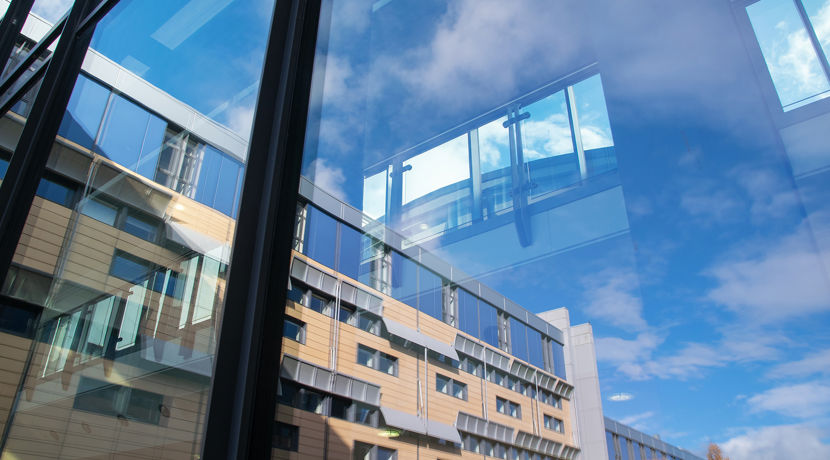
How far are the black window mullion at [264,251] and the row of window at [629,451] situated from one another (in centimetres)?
76

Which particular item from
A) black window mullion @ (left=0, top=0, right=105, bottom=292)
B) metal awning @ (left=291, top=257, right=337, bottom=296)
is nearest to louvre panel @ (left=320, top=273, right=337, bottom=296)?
metal awning @ (left=291, top=257, right=337, bottom=296)

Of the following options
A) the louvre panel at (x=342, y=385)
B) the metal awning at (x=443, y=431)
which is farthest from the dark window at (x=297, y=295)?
the metal awning at (x=443, y=431)

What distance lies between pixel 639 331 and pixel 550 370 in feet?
0.60

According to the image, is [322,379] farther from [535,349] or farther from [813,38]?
[813,38]

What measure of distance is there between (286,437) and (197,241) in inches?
26.9

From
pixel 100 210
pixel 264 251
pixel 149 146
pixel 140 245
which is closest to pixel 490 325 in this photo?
pixel 264 251

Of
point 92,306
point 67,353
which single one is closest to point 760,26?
point 92,306

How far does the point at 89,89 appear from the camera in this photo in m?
2.85

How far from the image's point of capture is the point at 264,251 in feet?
4.90

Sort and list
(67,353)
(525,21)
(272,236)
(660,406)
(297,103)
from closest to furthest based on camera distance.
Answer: (660,406) < (525,21) < (272,236) < (297,103) < (67,353)

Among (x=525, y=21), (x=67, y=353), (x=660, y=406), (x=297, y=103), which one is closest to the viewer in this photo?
(x=660, y=406)

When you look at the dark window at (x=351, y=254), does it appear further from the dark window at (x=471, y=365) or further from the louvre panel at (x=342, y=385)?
the dark window at (x=471, y=365)

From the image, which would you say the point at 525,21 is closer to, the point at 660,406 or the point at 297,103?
the point at 297,103

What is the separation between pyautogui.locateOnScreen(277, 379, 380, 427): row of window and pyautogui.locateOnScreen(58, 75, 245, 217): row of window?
1.78 feet
